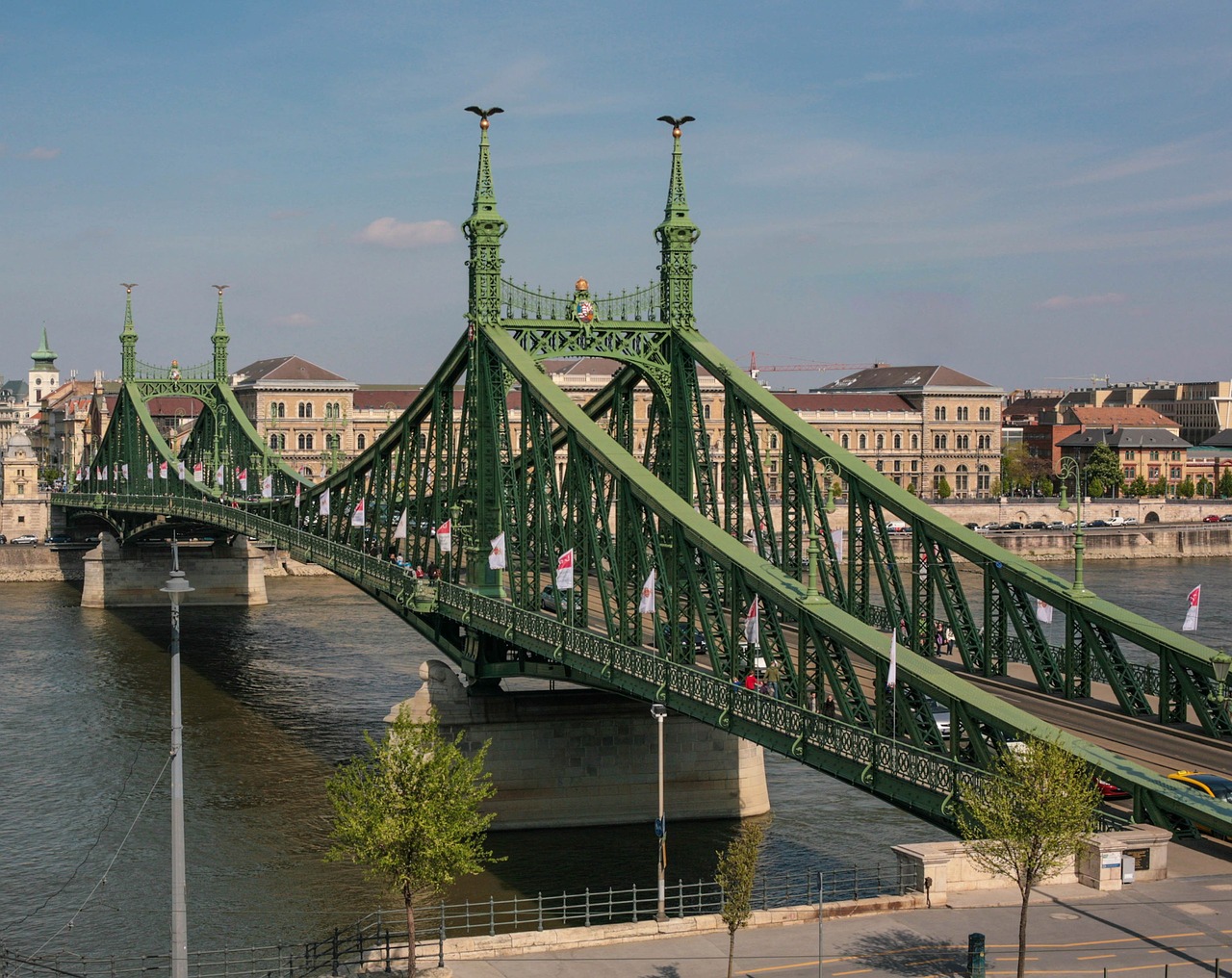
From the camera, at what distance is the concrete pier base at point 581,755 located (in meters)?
57.4

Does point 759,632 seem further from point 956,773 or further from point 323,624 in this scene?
point 323,624

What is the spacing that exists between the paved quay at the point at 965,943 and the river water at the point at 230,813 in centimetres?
1501

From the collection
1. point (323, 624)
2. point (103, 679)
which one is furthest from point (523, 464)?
point (323, 624)

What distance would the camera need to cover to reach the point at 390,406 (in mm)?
186750

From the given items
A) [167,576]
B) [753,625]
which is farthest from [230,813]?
[167,576]

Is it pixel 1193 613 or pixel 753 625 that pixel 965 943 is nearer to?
pixel 753 625

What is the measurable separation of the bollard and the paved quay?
0.61 meters

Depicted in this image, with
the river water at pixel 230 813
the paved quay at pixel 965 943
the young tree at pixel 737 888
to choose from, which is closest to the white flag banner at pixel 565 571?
the river water at pixel 230 813

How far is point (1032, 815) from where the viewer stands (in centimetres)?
3350

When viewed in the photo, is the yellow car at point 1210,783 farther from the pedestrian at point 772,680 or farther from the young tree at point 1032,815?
the pedestrian at point 772,680

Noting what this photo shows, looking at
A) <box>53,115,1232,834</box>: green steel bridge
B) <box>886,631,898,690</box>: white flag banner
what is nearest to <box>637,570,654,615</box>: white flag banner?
<box>53,115,1232,834</box>: green steel bridge

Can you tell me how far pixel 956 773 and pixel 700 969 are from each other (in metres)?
7.45

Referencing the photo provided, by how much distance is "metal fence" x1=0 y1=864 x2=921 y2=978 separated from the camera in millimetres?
39062

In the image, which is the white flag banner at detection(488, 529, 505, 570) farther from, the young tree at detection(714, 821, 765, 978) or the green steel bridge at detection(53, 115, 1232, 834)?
the young tree at detection(714, 821, 765, 978)
